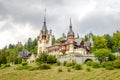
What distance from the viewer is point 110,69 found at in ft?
174

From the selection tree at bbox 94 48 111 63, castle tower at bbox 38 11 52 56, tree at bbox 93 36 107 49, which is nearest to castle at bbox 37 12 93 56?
castle tower at bbox 38 11 52 56

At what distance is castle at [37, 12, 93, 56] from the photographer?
89875 millimetres

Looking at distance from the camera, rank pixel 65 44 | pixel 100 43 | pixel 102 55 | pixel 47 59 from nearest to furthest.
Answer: pixel 102 55, pixel 47 59, pixel 65 44, pixel 100 43

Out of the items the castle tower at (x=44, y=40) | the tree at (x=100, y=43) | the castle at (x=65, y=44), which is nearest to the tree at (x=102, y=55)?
the castle at (x=65, y=44)

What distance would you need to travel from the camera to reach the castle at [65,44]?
89.9 metres

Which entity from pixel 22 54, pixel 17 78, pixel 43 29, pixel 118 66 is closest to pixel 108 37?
pixel 43 29

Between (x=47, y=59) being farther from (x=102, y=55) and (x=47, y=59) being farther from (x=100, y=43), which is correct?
(x=100, y=43)

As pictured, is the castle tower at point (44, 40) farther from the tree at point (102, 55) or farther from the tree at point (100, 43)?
the tree at point (102, 55)

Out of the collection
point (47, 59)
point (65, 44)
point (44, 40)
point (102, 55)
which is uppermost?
point (44, 40)

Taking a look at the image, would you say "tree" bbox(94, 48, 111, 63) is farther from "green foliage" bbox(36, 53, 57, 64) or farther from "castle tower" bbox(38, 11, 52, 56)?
"castle tower" bbox(38, 11, 52, 56)

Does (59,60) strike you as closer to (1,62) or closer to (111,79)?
(1,62)

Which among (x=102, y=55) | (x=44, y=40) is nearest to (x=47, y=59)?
(x=102, y=55)

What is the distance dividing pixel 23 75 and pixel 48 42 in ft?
157

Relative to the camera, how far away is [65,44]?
92938mm
